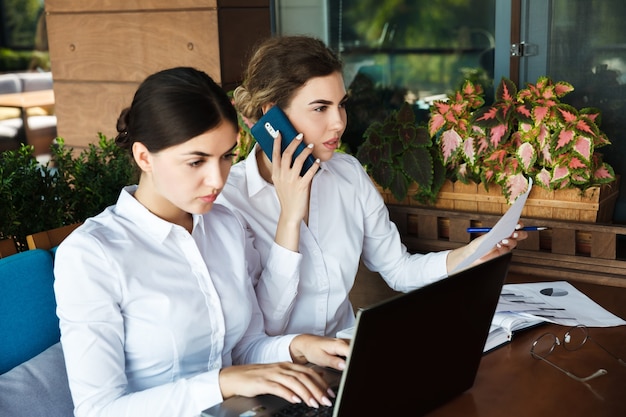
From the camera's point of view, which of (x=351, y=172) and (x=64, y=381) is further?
(x=351, y=172)

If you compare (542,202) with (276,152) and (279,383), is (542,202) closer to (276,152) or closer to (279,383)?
(276,152)

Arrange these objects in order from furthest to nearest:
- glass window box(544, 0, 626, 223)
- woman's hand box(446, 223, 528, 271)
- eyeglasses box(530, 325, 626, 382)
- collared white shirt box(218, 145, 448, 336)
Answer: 1. glass window box(544, 0, 626, 223)
2. collared white shirt box(218, 145, 448, 336)
3. woman's hand box(446, 223, 528, 271)
4. eyeglasses box(530, 325, 626, 382)

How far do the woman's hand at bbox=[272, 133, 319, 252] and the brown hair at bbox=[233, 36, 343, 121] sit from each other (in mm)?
167

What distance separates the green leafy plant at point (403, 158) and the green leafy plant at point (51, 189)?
32.9 inches

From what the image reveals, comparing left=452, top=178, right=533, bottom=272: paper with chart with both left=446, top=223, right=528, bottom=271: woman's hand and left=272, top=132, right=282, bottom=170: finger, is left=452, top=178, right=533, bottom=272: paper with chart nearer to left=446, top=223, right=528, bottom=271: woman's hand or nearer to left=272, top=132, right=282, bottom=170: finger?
left=446, top=223, right=528, bottom=271: woman's hand

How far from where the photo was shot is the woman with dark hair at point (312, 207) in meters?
1.89

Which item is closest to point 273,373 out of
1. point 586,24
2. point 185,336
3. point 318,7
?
point 185,336

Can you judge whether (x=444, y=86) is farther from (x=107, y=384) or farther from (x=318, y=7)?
(x=107, y=384)

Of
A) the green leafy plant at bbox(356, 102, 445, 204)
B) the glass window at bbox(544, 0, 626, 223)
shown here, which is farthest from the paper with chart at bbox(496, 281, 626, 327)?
the glass window at bbox(544, 0, 626, 223)

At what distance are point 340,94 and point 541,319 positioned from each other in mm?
753

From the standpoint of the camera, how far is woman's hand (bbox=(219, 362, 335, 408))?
4.40ft

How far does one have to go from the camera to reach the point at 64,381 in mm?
1663

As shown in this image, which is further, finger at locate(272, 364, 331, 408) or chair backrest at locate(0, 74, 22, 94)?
chair backrest at locate(0, 74, 22, 94)

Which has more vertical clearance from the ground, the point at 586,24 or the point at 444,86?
the point at 586,24
